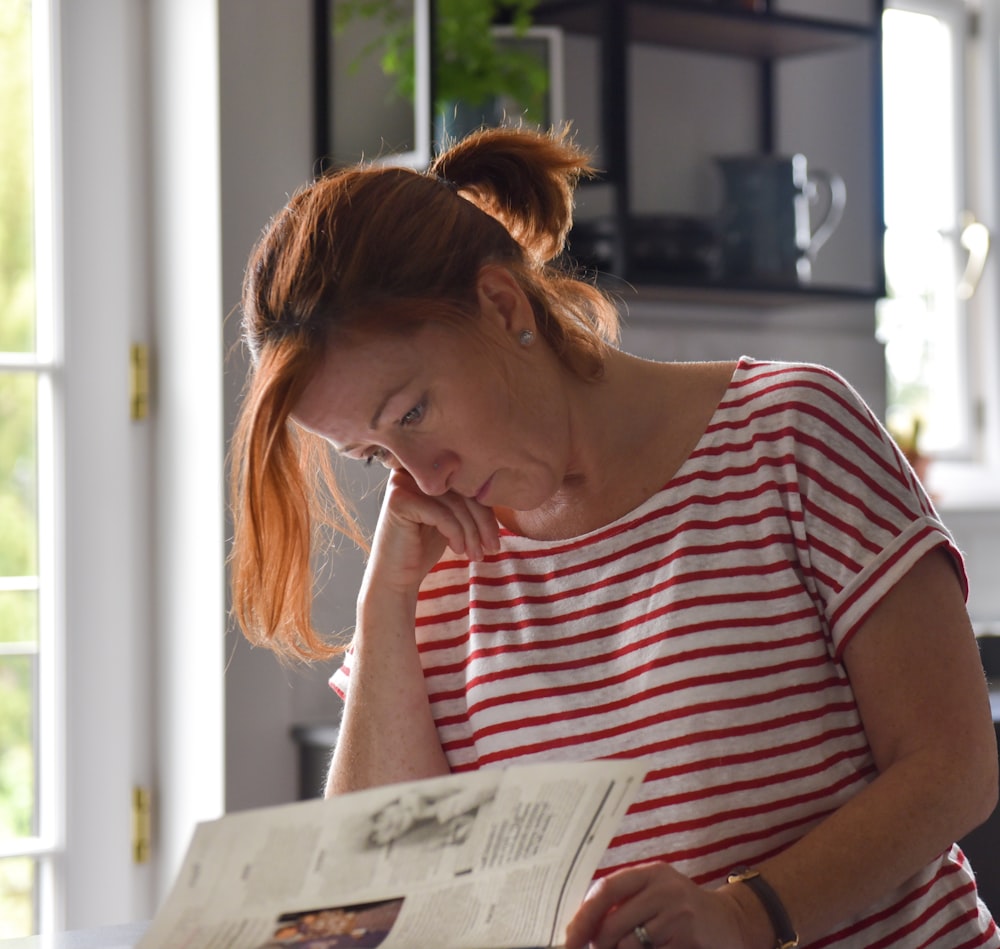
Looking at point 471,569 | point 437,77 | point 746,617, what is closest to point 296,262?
point 471,569

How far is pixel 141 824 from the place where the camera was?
246 centimetres

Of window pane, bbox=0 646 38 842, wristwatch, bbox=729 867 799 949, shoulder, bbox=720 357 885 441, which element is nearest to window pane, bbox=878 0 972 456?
window pane, bbox=0 646 38 842

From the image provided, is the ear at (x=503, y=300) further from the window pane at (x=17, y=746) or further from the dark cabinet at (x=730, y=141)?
the window pane at (x=17, y=746)

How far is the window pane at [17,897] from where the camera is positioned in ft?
7.85

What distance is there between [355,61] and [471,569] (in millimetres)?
1230

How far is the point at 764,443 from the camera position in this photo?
4.29ft

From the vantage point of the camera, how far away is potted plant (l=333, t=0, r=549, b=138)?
2.29 metres

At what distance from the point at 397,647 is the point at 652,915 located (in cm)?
44

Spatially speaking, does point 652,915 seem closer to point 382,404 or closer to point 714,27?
point 382,404

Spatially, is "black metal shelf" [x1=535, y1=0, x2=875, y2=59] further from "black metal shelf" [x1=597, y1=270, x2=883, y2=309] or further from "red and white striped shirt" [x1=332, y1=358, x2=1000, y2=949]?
"red and white striped shirt" [x1=332, y1=358, x2=1000, y2=949]

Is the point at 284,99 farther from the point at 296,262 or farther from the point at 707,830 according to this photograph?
the point at 707,830

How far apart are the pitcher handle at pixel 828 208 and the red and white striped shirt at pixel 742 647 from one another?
1.56 meters

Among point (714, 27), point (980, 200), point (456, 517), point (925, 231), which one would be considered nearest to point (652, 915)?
point (456, 517)

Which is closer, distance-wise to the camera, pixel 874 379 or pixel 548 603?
pixel 548 603
